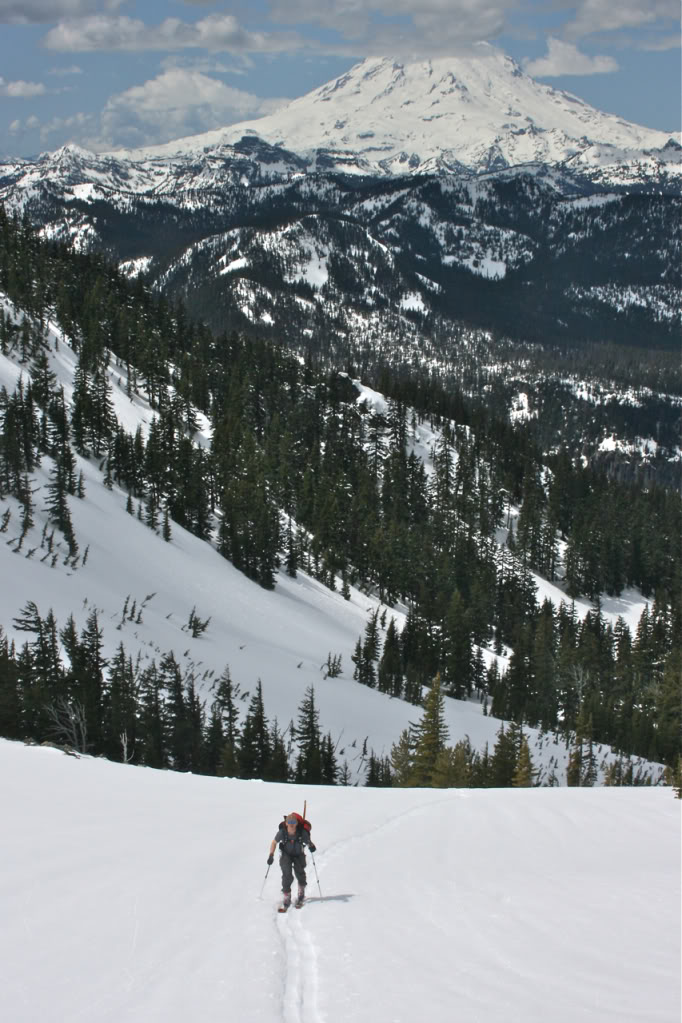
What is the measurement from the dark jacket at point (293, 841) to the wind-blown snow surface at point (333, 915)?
0.86 metres

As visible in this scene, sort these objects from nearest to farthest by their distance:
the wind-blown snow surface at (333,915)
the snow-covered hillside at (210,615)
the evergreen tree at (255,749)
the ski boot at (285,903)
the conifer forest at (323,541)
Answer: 1. the wind-blown snow surface at (333,915)
2. the ski boot at (285,903)
3. the evergreen tree at (255,749)
4. the conifer forest at (323,541)
5. the snow-covered hillside at (210,615)

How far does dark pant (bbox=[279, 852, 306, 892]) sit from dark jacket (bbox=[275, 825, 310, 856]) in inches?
2.7

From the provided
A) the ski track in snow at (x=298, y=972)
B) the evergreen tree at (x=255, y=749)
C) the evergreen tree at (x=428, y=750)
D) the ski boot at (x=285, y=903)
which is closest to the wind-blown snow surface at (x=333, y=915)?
the ski track in snow at (x=298, y=972)

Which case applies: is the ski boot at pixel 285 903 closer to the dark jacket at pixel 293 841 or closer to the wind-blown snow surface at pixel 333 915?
the wind-blown snow surface at pixel 333 915

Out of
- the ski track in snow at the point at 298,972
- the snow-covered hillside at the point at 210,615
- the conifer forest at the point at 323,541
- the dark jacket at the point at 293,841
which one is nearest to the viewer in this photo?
the ski track in snow at the point at 298,972

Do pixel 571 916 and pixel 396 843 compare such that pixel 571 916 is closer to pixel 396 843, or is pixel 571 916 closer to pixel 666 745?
pixel 396 843

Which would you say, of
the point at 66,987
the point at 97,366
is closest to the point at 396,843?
the point at 66,987

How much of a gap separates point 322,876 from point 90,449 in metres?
90.0

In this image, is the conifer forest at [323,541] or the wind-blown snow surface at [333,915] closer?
the wind-blown snow surface at [333,915]

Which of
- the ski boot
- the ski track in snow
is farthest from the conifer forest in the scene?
the ski track in snow

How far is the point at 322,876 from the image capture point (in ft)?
47.6

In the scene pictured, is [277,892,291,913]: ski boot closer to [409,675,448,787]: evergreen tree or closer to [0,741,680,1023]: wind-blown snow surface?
[0,741,680,1023]: wind-blown snow surface

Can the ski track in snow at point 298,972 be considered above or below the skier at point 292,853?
below

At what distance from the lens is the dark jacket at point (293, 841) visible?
511 inches
